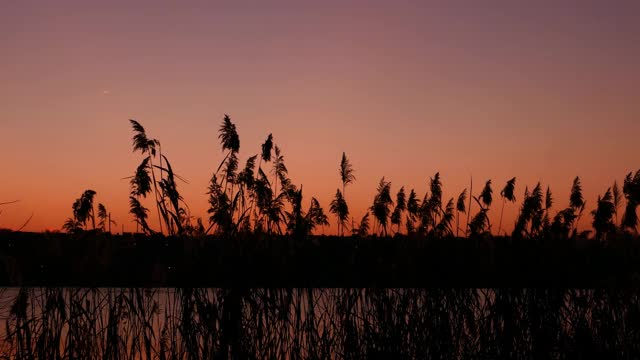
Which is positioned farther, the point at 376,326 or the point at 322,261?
the point at 376,326

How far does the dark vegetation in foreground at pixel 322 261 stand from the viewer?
5.84m

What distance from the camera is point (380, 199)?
10.0 metres

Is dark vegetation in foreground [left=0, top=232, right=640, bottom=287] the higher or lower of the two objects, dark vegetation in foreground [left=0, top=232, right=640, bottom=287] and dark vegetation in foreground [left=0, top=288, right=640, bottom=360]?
the higher

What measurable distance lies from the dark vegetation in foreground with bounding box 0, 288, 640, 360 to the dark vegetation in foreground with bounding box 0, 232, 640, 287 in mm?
149

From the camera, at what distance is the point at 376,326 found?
22.3 feet

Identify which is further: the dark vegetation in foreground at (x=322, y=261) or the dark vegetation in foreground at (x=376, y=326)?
the dark vegetation in foreground at (x=376, y=326)

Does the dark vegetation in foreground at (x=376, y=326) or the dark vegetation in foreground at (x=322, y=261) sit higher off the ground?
the dark vegetation in foreground at (x=322, y=261)

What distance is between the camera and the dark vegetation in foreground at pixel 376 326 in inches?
250

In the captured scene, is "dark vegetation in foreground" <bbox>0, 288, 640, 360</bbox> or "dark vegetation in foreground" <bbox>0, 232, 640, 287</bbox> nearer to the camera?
"dark vegetation in foreground" <bbox>0, 232, 640, 287</bbox>

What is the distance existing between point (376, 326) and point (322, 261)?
0.94m

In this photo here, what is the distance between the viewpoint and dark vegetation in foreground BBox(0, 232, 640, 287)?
5.84 meters

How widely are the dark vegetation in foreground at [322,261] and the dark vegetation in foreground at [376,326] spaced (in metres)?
0.15

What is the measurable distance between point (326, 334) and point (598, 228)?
12.7ft

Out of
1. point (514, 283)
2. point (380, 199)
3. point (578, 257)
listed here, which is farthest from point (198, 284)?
point (380, 199)
